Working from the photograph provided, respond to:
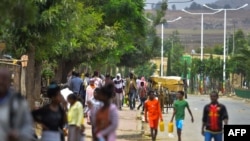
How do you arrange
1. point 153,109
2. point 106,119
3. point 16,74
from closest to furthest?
1. point 106,119
2. point 16,74
3. point 153,109

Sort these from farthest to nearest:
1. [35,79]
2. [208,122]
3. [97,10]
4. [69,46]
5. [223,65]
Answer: [223,65], [97,10], [69,46], [35,79], [208,122]

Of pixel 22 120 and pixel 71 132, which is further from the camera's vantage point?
pixel 71 132

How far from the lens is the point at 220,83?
93.1 meters

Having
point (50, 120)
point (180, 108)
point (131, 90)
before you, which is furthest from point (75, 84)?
point (50, 120)

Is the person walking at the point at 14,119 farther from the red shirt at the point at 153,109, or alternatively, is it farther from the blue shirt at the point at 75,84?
the blue shirt at the point at 75,84

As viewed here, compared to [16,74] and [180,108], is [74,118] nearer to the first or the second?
[16,74]

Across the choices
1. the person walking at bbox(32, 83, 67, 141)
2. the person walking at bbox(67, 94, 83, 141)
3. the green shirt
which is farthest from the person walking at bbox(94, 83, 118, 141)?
the green shirt

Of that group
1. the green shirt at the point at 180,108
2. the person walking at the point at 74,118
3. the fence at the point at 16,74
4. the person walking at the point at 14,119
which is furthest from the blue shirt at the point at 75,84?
the person walking at the point at 14,119

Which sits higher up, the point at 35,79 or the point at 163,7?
the point at 163,7

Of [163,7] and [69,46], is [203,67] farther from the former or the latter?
[69,46]

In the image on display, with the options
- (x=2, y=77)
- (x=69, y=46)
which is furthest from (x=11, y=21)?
(x=69, y=46)

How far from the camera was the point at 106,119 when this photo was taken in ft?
42.2

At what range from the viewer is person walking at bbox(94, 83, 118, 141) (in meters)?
12.8

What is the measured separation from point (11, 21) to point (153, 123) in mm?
10230
